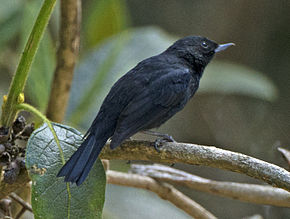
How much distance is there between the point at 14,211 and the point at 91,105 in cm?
113

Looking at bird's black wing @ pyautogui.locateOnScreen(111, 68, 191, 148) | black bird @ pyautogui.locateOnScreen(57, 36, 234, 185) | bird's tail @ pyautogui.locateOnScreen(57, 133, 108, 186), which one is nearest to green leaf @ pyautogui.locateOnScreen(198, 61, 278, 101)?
black bird @ pyautogui.locateOnScreen(57, 36, 234, 185)

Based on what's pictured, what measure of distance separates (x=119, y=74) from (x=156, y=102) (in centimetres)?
71

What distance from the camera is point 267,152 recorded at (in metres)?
4.57

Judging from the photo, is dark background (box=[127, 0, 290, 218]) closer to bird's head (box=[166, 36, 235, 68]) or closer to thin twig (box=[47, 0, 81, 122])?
bird's head (box=[166, 36, 235, 68])

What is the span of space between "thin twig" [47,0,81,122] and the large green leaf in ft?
1.68

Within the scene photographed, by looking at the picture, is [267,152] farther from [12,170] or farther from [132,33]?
[12,170]

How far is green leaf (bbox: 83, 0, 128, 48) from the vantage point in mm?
3525

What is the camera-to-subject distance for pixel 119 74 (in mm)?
3426

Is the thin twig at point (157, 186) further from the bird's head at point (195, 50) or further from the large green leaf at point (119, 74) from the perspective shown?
the bird's head at point (195, 50)

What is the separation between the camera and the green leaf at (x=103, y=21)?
11.6 feet

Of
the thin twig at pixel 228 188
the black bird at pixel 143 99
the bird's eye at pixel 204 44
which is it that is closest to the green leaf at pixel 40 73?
the black bird at pixel 143 99

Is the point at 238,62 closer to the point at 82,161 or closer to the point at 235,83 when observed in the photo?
the point at 235,83

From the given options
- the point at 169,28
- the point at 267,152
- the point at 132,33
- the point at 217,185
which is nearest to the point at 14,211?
the point at 217,185

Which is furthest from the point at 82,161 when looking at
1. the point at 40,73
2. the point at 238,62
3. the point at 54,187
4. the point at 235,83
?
the point at 238,62
